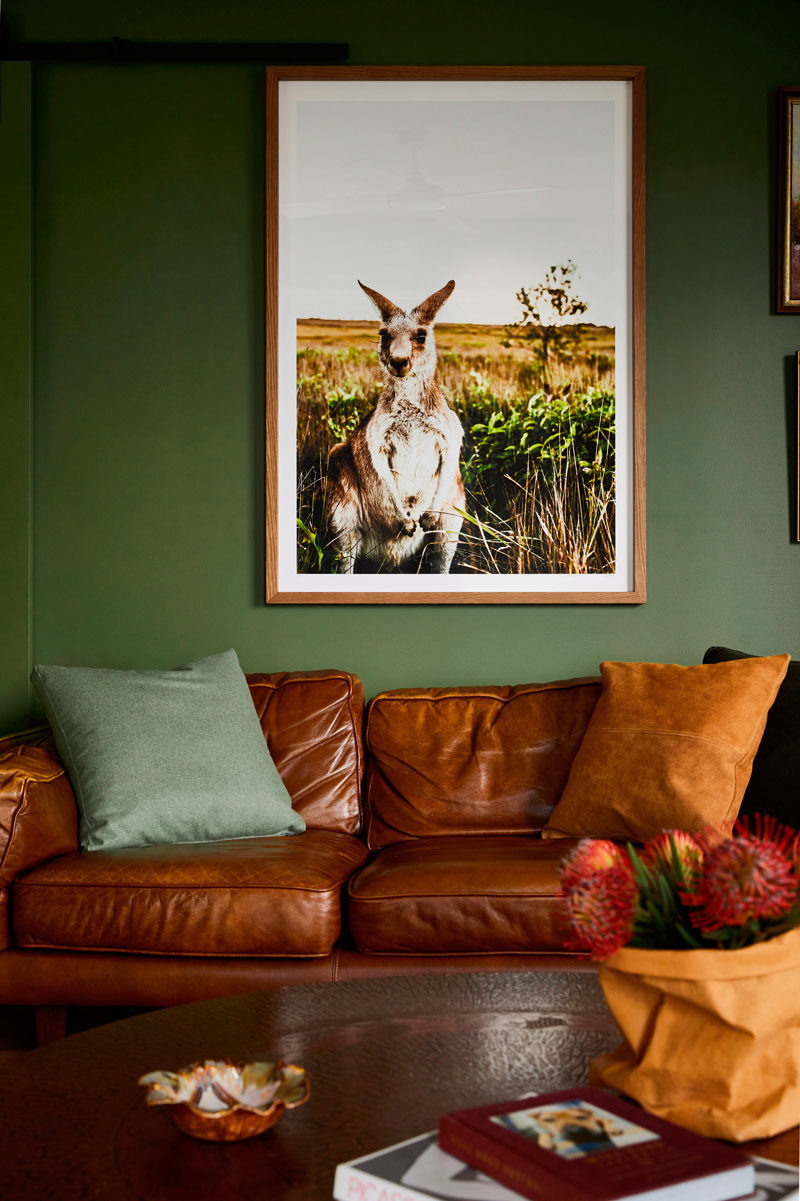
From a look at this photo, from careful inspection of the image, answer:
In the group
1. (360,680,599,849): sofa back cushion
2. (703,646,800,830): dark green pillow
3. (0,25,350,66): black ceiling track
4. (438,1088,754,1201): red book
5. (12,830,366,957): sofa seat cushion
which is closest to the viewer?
(438,1088,754,1201): red book

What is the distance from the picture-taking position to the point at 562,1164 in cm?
77

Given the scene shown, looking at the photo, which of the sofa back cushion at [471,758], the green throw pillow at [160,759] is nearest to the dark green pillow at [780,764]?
the sofa back cushion at [471,758]

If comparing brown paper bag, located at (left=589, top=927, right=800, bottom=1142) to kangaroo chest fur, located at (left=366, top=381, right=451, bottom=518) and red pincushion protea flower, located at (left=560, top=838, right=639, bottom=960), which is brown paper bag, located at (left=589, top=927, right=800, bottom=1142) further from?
kangaroo chest fur, located at (left=366, top=381, right=451, bottom=518)

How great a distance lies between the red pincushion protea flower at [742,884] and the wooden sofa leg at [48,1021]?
180cm

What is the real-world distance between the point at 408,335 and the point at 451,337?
14 cm

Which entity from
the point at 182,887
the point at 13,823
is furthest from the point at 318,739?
A: the point at 13,823

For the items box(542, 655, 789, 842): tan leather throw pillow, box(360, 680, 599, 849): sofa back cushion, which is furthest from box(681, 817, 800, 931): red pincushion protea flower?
box(360, 680, 599, 849): sofa back cushion

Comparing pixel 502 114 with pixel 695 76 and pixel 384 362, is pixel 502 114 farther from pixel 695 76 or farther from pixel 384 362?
pixel 384 362

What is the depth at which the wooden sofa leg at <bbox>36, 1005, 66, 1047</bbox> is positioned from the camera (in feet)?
7.27

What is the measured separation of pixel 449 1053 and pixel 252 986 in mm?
1069

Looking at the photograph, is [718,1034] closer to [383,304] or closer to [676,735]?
[676,735]

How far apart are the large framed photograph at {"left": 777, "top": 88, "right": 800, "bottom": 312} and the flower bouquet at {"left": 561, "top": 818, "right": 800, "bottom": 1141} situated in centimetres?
273

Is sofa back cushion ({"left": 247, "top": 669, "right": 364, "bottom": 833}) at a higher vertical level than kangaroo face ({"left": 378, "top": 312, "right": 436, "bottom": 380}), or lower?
lower

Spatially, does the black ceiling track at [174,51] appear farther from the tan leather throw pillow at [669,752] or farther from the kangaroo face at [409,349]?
the tan leather throw pillow at [669,752]
